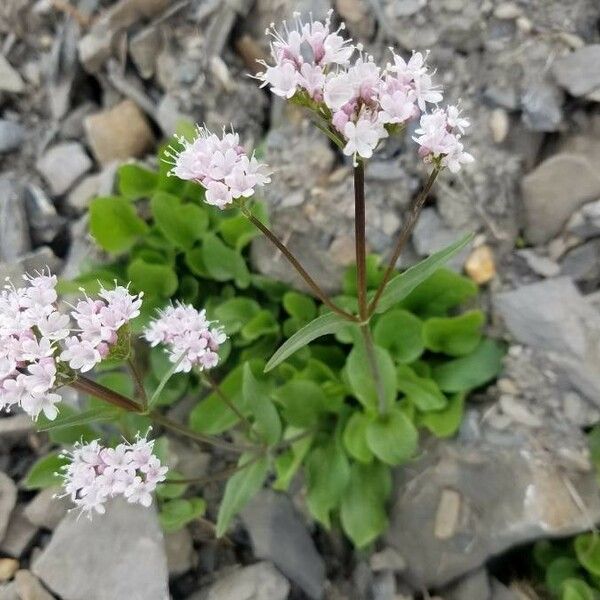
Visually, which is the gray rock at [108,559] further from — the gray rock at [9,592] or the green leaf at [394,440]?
the green leaf at [394,440]

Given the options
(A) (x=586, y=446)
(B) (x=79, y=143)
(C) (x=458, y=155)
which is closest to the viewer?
(C) (x=458, y=155)

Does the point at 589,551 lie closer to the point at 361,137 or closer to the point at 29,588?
the point at 361,137

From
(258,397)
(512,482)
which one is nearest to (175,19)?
(258,397)

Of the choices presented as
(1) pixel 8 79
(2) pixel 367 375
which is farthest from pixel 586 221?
(1) pixel 8 79

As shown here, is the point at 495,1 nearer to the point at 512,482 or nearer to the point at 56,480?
the point at 512,482

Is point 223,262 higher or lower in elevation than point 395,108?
lower

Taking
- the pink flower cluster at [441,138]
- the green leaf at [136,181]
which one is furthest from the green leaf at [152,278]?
the pink flower cluster at [441,138]

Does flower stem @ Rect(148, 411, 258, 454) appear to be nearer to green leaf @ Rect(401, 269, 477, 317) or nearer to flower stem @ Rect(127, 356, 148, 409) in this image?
flower stem @ Rect(127, 356, 148, 409)

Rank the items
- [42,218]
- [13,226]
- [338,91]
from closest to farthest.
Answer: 1. [338,91]
2. [13,226]
3. [42,218]
